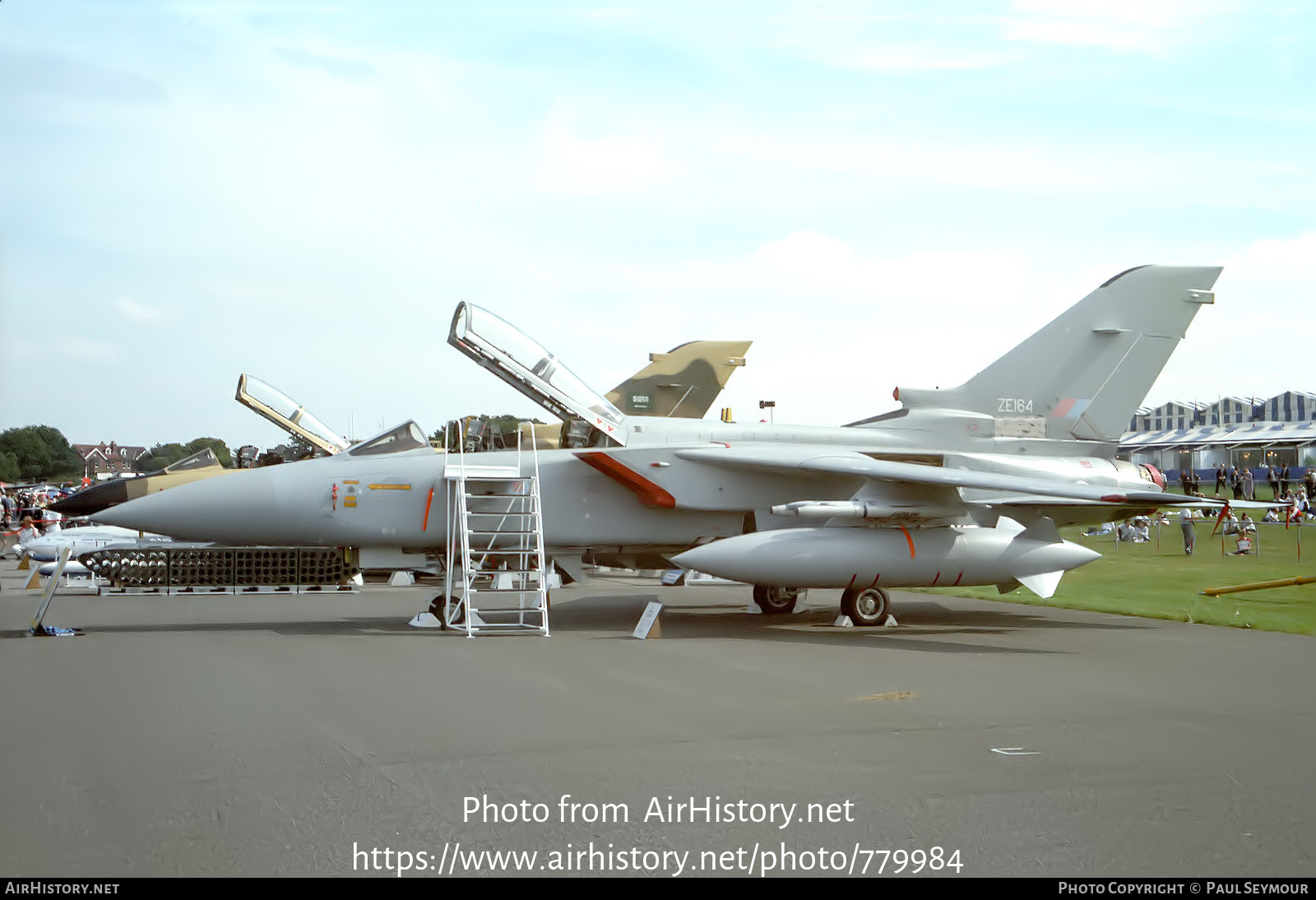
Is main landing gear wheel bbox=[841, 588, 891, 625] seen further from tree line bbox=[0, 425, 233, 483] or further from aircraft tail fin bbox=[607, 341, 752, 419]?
tree line bbox=[0, 425, 233, 483]

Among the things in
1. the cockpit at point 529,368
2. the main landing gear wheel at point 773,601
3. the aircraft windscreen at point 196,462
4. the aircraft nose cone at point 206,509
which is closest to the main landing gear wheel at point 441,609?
the aircraft nose cone at point 206,509

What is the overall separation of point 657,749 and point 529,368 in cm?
704

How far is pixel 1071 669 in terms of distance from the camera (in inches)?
333

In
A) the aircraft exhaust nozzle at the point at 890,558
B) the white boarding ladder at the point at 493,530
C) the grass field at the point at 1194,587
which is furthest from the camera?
the grass field at the point at 1194,587

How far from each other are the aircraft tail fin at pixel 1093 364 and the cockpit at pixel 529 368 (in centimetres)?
403

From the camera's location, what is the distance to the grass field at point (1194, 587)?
12133 millimetres

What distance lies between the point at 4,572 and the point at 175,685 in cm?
1803

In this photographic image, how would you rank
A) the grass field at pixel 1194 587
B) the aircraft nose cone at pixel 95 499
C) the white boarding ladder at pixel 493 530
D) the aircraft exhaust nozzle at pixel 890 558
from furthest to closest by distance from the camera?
1. the aircraft nose cone at pixel 95 499
2. the grass field at pixel 1194 587
3. the white boarding ladder at pixel 493 530
4. the aircraft exhaust nozzle at pixel 890 558

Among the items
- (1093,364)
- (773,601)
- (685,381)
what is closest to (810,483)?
(773,601)

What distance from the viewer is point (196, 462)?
18.2 m

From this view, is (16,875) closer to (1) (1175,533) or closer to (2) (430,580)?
(2) (430,580)

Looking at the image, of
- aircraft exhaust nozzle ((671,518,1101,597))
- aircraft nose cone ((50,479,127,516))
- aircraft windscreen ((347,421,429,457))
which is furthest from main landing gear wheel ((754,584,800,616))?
aircraft nose cone ((50,479,127,516))

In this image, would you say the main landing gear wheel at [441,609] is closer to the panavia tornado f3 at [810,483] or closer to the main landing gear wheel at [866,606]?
the panavia tornado f3 at [810,483]

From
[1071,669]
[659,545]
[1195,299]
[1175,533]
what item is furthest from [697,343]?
[1175,533]
